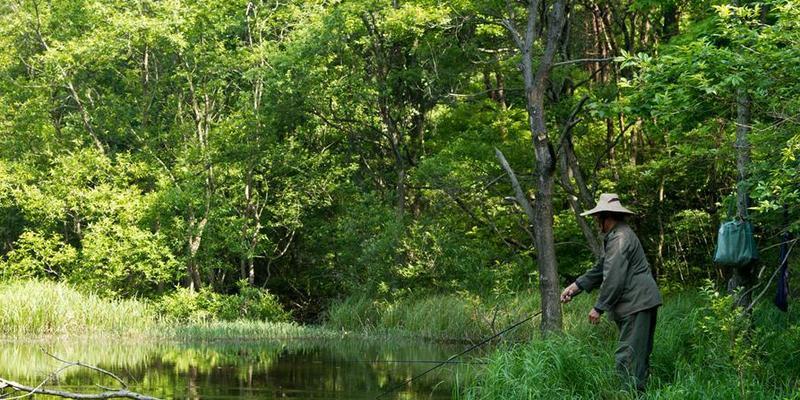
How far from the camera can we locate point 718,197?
16688 millimetres

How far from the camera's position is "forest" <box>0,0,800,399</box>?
1706cm

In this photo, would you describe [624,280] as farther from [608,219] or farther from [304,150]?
[304,150]

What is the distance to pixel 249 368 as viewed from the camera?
41.7ft

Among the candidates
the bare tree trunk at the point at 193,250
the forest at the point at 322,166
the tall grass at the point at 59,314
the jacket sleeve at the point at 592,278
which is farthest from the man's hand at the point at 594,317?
the bare tree trunk at the point at 193,250

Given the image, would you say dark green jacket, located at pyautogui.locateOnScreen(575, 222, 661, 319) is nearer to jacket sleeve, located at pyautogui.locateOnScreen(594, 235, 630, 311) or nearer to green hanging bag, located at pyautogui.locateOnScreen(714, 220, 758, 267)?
jacket sleeve, located at pyautogui.locateOnScreen(594, 235, 630, 311)

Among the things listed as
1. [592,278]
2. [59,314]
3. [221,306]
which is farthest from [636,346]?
[221,306]

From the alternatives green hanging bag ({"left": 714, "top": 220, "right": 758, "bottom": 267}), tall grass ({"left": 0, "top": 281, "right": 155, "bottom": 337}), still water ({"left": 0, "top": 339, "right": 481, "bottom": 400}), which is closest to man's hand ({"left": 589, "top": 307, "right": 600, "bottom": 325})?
still water ({"left": 0, "top": 339, "right": 481, "bottom": 400})

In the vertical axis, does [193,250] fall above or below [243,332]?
above

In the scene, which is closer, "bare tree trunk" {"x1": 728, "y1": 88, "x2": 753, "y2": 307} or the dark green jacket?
the dark green jacket

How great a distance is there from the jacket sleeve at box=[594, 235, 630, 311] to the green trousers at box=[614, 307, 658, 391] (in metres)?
0.18

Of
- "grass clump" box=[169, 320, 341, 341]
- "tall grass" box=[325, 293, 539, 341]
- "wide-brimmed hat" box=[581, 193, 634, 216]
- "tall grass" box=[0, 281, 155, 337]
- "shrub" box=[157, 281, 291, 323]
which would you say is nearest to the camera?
"wide-brimmed hat" box=[581, 193, 634, 216]

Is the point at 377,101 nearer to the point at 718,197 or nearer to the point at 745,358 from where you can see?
the point at 718,197

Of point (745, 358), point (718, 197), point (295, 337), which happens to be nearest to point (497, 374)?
point (745, 358)

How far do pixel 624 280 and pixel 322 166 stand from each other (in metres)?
16.9
